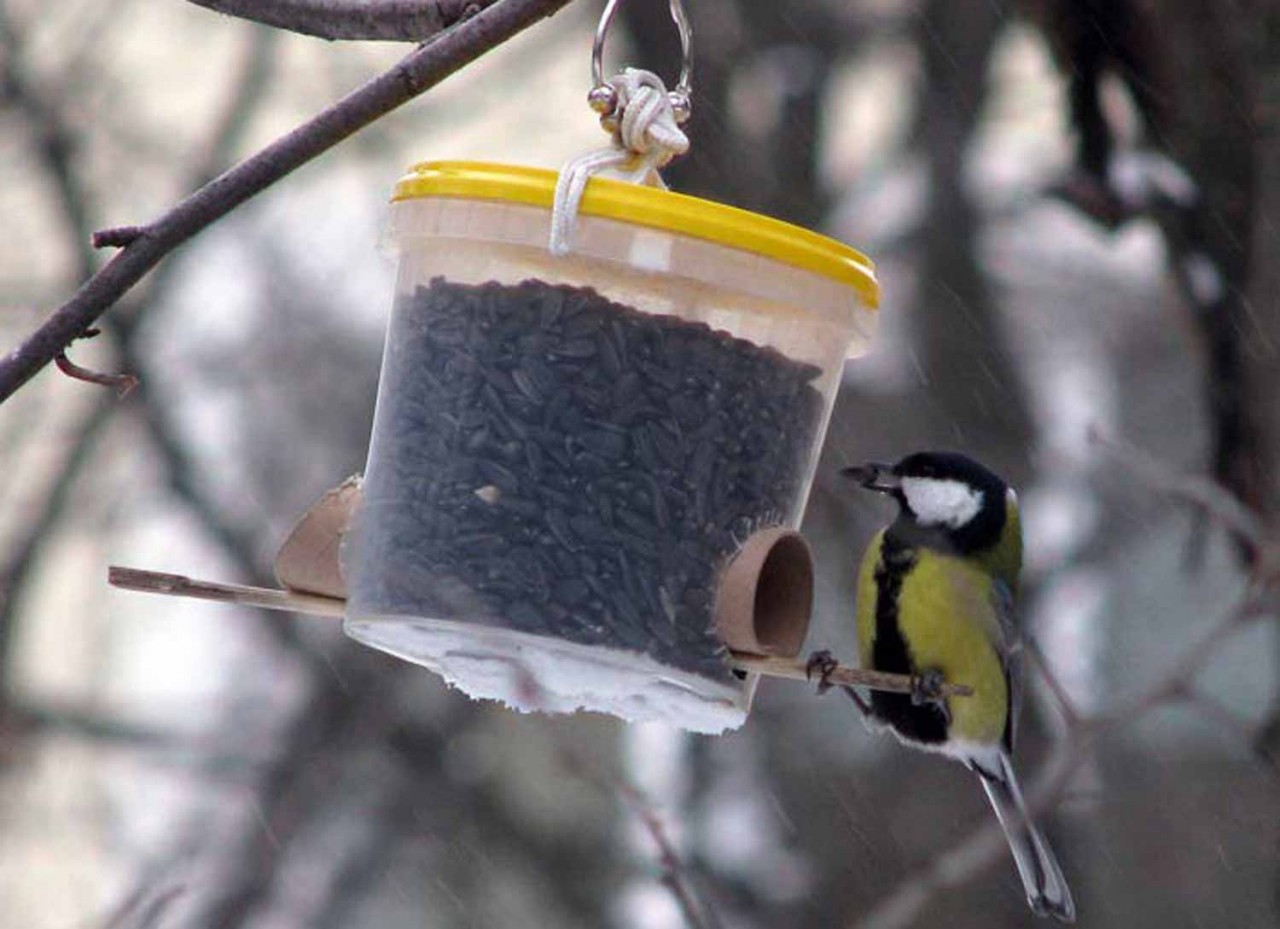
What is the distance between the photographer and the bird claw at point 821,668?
306 centimetres

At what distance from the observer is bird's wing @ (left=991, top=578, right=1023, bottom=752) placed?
4.32 meters

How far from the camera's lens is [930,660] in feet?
13.9

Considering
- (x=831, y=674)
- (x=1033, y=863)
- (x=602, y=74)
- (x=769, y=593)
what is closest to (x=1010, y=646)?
(x=1033, y=863)

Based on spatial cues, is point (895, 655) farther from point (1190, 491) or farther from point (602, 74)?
point (602, 74)

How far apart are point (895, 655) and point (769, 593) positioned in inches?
42.4

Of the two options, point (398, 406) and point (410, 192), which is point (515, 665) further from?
point (410, 192)

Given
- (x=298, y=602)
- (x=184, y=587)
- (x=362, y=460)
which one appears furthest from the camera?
(x=362, y=460)

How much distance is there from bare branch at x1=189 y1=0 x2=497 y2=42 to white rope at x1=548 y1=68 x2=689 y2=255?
0.31m

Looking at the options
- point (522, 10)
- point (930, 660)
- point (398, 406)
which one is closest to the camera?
point (522, 10)

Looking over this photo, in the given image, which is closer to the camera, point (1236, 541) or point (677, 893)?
point (677, 893)

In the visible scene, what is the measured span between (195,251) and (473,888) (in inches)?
145

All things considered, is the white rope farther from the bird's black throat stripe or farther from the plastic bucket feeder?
the bird's black throat stripe

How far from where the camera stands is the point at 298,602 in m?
3.17

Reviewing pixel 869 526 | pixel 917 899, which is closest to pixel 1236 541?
pixel 917 899
